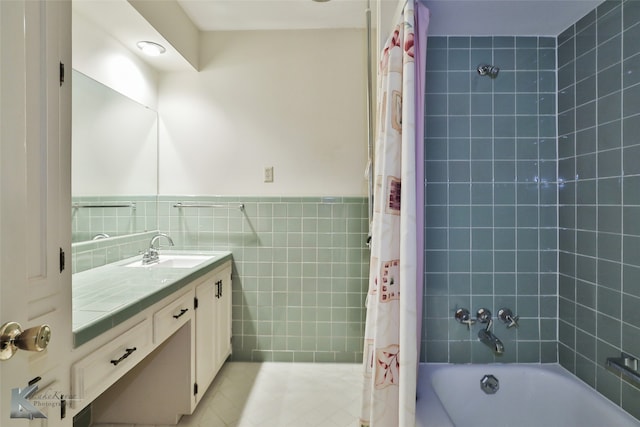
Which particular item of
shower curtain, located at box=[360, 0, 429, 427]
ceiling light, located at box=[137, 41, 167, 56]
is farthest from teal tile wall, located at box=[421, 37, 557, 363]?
ceiling light, located at box=[137, 41, 167, 56]

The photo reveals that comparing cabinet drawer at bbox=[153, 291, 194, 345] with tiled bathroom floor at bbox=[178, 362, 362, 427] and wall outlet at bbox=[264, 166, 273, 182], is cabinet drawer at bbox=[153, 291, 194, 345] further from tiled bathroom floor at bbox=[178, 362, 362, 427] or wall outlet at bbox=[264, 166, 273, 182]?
wall outlet at bbox=[264, 166, 273, 182]

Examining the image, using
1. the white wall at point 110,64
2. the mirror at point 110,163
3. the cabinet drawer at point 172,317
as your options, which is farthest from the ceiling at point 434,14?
the cabinet drawer at point 172,317

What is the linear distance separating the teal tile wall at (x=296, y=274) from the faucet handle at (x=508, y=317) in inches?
37.7

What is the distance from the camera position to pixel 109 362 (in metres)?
1.09

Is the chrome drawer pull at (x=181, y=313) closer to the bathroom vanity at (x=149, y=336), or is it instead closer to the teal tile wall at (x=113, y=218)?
the bathroom vanity at (x=149, y=336)

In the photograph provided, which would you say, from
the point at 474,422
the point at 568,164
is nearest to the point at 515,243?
the point at 568,164

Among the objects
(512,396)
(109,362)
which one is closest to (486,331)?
(512,396)

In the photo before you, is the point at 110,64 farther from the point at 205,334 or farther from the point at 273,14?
the point at 205,334

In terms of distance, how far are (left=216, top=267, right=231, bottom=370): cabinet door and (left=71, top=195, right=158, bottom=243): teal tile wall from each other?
27.5 inches

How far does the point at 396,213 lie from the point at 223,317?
1.59 m

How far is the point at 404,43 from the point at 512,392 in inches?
66.8

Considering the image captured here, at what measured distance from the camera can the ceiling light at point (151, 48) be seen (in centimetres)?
201

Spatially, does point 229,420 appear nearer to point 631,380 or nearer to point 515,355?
point 515,355

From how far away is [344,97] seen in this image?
7.79ft
